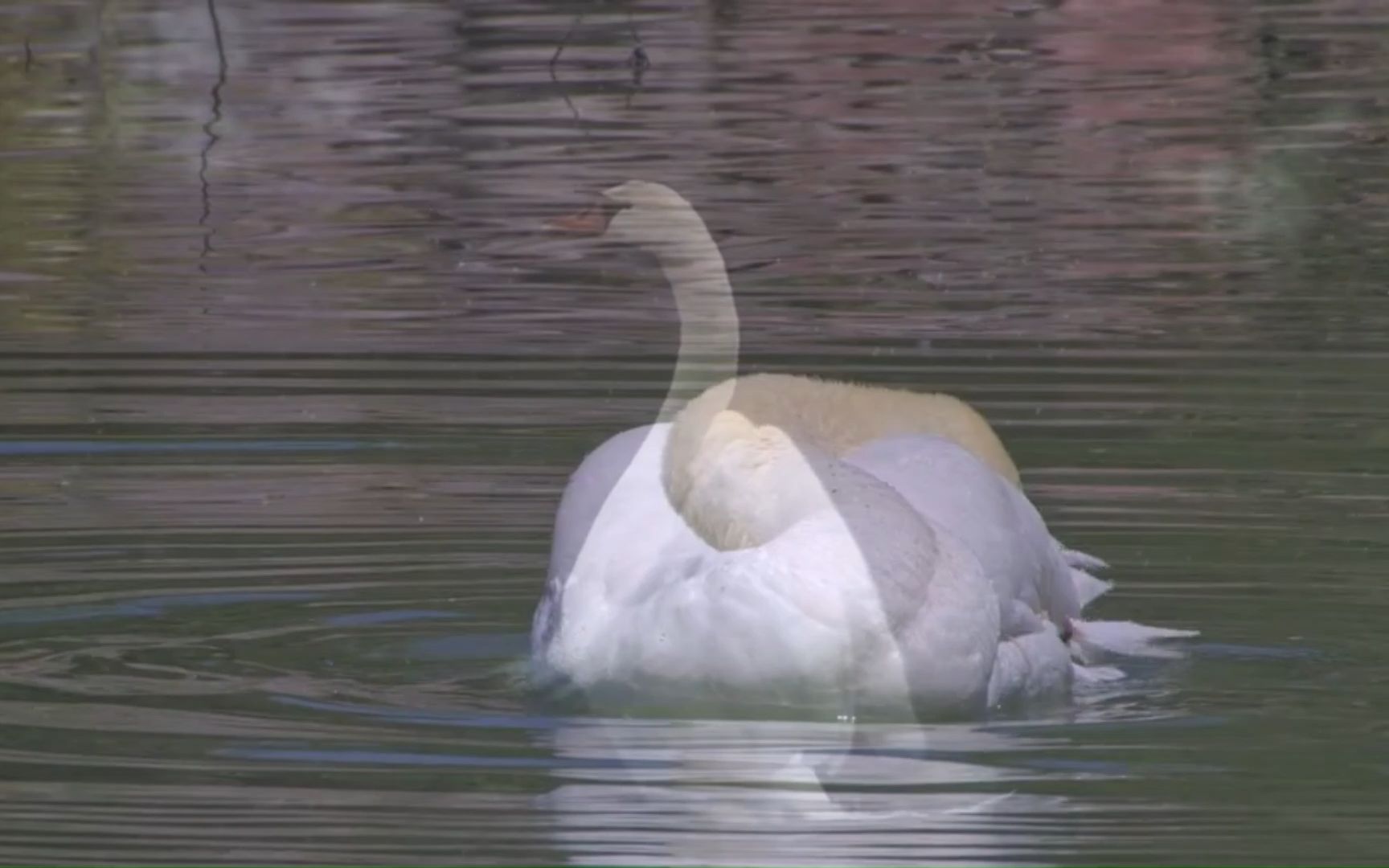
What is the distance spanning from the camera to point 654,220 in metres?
6.60

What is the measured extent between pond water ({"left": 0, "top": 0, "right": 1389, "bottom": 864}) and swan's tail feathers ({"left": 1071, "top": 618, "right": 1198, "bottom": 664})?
12 centimetres

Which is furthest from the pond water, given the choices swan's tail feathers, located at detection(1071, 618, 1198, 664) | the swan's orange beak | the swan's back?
the swan's orange beak

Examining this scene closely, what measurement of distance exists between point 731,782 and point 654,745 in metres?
0.32

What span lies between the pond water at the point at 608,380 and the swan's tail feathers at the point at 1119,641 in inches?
4.8

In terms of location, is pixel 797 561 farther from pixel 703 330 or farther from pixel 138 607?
pixel 138 607

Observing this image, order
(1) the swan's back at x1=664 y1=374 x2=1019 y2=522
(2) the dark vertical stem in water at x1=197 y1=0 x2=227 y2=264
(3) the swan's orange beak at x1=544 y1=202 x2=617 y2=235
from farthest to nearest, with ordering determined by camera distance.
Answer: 1. (2) the dark vertical stem in water at x1=197 y1=0 x2=227 y2=264
2. (3) the swan's orange beak at x1=544 y1=202 x2=617 y2=235
3. (1) the swan's back at x1=664 y1=374 x2=1019 y2=522

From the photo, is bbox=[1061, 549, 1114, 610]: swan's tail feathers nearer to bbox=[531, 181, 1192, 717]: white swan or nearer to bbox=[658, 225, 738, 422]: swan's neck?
bbox=[531, 181, 1192, 717]: white swan

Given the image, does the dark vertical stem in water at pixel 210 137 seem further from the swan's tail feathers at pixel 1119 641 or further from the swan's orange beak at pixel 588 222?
the swan's tail feathers at pixel 1119 641

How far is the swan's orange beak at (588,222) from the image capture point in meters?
6.80

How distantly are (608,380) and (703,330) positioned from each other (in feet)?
10.9

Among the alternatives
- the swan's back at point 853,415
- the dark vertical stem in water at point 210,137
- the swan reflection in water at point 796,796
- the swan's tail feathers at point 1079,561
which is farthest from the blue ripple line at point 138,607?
the dark vertical stem in water at point 210,137

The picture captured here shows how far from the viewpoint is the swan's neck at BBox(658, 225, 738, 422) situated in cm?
610

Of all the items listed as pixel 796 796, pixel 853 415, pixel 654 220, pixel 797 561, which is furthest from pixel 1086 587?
pixel 796 796

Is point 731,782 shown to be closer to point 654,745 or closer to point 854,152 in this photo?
point 654,745
